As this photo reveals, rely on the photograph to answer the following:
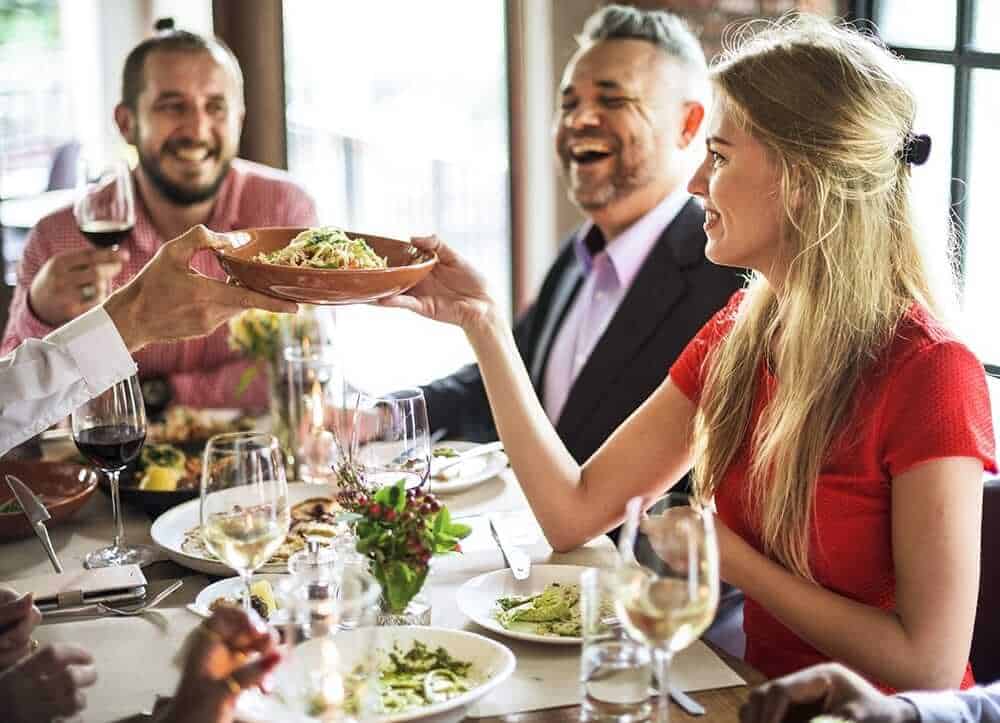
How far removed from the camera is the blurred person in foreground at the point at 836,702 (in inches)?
49.9

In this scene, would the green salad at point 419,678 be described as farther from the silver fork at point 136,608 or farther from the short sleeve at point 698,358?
the short sleeve at point 698,358

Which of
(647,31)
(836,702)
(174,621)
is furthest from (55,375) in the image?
(647,31)

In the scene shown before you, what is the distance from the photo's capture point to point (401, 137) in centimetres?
641

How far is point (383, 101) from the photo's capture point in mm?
6191

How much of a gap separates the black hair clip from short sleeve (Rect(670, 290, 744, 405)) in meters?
0.37

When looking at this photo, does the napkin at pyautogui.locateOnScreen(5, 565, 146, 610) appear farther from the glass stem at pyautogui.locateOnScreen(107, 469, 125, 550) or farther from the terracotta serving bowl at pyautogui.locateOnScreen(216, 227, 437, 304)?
the terracotta serving bowl at pyautogui.locateOnScreen(216, 227, 437, 304)

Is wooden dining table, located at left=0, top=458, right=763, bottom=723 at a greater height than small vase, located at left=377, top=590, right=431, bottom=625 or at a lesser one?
lesser

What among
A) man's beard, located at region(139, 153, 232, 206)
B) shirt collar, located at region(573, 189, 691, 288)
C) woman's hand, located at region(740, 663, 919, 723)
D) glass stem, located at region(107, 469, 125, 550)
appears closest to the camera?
woman's hand, located at region(740, 663, 919, 723)

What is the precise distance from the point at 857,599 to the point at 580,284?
4.92 ft

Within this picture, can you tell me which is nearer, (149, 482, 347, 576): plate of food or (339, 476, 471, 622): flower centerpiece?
(339, 476, 471, 622): flower centerpiece

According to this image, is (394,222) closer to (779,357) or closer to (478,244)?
(478,244)

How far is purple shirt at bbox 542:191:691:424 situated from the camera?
3.00 metres

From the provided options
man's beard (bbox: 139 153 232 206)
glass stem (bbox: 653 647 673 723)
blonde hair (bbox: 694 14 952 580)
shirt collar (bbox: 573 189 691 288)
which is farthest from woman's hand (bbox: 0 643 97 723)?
man's beard (bbox: 139 153 232 206)

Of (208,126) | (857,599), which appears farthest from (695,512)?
(208,126)
